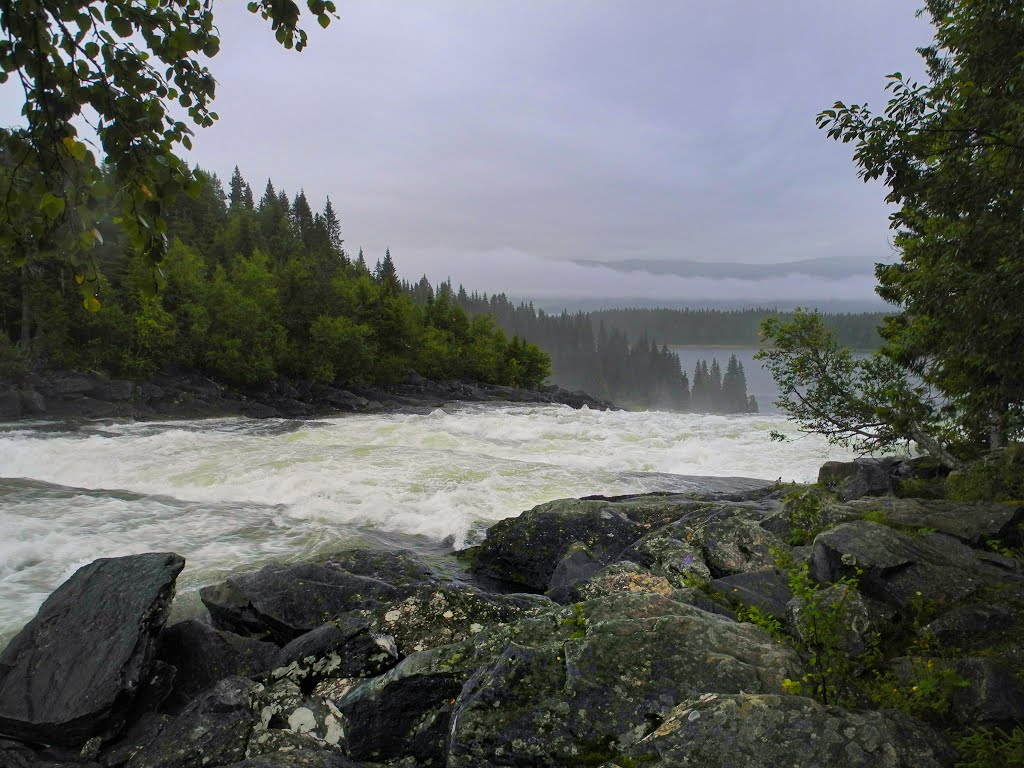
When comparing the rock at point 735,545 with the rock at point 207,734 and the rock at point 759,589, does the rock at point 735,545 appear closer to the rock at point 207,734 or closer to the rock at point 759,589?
the rock at point 759,589

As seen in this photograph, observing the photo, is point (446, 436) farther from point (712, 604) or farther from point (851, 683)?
point (851, 683)

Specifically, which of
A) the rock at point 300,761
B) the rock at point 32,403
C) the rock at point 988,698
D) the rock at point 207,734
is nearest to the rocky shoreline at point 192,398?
the rock at point 32,403

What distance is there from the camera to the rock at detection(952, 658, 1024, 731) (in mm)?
3734

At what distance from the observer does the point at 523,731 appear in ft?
11.5

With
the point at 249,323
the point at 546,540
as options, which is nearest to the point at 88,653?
the point at 546,540

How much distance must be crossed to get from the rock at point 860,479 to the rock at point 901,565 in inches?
254

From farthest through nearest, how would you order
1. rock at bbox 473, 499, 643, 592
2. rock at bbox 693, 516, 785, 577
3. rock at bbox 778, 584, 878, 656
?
rock at bbox 473, 499, 643, 592 < rock at bbox 693, 516, 785, 577 < rock at bbox 778, 584, 878, 656

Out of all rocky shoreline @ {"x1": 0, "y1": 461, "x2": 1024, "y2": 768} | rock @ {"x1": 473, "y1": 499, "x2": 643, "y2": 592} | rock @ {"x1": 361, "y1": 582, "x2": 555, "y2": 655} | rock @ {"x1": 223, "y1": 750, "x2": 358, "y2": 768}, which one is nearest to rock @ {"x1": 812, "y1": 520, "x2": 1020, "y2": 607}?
rocky shoreline @ {"x1": 0, "y1": 461, "x2": 1024, "y2": 768}

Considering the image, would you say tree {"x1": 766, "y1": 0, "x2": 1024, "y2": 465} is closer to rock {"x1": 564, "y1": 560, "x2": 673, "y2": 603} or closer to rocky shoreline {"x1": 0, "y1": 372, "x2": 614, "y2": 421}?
rock {"x1": 564, "y1": 560, "x2": 673, "y2": 603}

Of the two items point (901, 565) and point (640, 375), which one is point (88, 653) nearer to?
point (901, 565)

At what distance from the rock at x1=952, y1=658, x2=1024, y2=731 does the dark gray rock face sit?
7565 mm

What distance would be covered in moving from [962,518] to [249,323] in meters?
54.9

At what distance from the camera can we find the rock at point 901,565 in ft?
19.5

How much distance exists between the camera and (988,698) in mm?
3859
